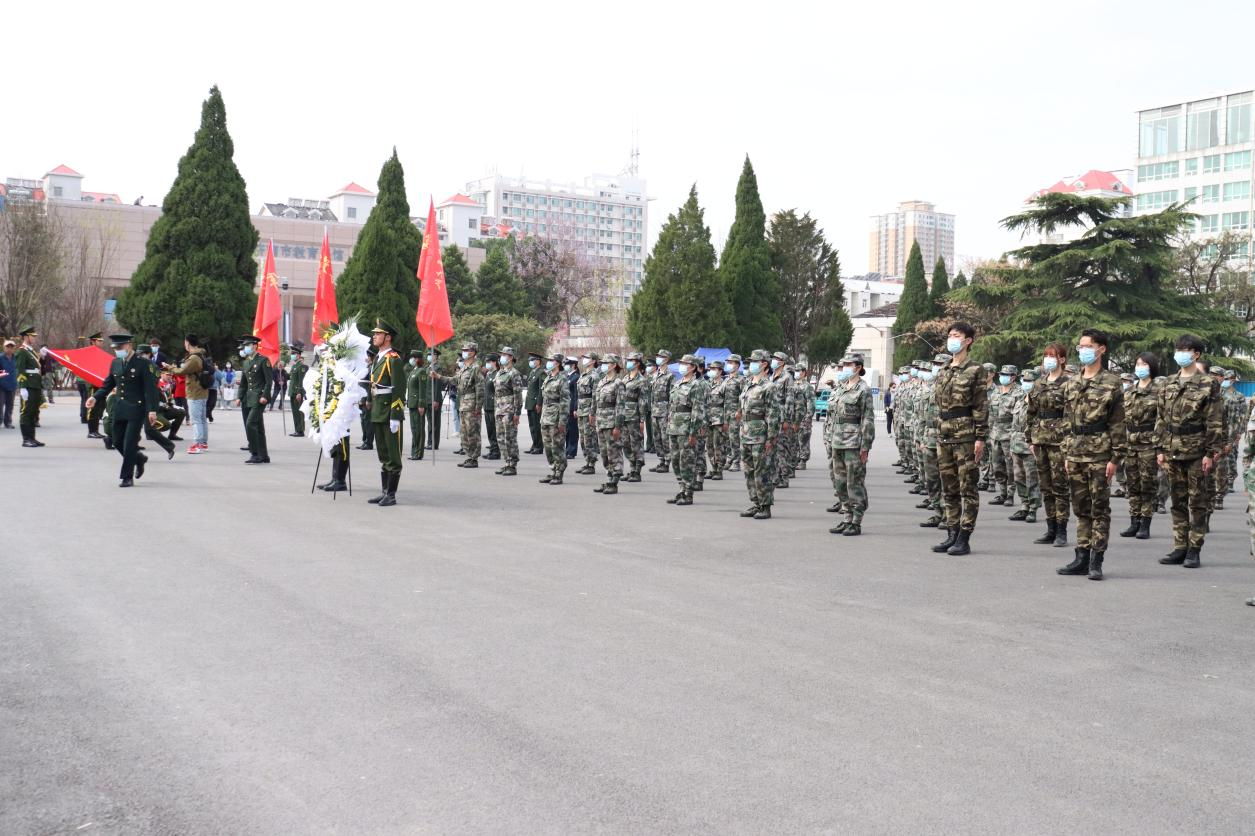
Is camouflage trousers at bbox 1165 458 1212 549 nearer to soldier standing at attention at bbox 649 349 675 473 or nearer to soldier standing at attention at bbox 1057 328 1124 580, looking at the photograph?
soldier standing at attention at bbox 1057 328 1124 580

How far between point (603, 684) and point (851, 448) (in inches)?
252

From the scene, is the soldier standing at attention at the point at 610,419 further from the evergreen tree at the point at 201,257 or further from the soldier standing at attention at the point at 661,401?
the evergreen tree at the point at 201,257

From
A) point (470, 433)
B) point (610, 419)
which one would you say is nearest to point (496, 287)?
point (470, 433)

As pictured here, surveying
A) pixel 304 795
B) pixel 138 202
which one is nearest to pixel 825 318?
pixel 304 795

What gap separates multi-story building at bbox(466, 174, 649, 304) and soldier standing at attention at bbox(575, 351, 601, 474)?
6000 inches

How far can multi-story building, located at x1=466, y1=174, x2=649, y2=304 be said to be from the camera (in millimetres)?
174750

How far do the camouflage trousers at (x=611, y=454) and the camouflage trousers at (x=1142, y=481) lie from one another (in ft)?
21.1

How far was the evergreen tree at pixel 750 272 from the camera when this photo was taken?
45.8 meters

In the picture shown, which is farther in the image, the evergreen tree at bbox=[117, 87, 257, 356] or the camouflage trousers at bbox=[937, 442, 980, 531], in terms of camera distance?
the evergreen tree at bbox=[117, 87, 257, 356]

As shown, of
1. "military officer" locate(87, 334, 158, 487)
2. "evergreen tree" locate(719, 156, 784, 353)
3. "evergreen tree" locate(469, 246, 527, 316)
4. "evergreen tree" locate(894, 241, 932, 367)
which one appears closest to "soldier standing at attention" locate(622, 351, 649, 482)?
"military officer" locate(87, 334, 158, 487)

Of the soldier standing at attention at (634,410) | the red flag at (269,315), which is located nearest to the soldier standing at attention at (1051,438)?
the soldier standing at attention at (634,410)

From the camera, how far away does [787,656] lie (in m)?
6.23

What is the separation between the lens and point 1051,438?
10.7 m

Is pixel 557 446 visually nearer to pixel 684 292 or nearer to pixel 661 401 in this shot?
pixel 661 401
